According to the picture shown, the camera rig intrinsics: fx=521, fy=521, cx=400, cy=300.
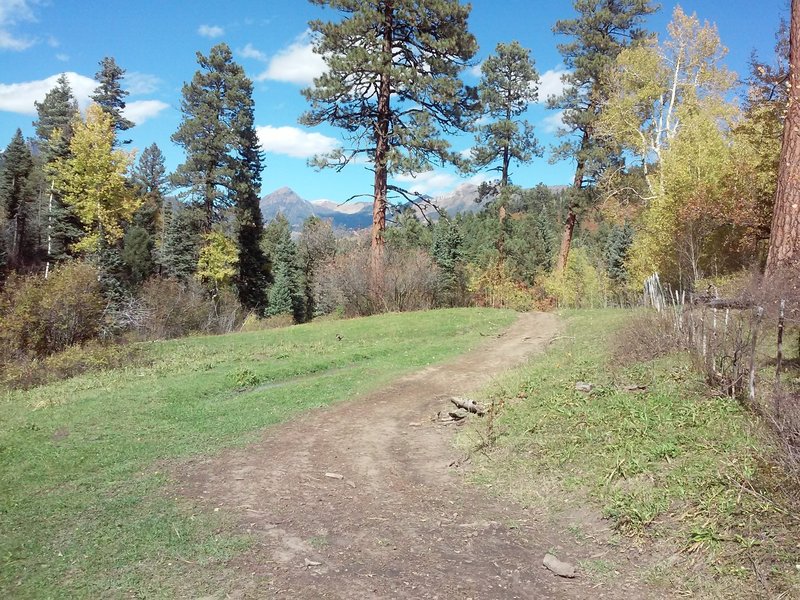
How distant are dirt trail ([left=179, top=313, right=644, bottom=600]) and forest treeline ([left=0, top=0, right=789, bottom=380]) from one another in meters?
9.72

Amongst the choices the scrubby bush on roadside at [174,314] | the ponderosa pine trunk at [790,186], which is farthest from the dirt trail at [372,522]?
the scrubby bush on roadside at [174,314]

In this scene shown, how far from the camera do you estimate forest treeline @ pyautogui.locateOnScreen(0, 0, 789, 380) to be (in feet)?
46.4

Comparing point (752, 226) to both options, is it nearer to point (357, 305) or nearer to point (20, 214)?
point (357, 305)

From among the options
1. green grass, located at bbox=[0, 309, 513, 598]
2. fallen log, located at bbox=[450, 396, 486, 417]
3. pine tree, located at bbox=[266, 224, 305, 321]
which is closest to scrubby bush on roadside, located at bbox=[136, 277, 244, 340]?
green grass, located at bbox=[0, 309, 513, 598]

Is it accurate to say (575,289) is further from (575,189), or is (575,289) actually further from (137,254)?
(137,254)

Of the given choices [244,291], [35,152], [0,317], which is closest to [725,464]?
[0,317]

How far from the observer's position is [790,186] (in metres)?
7.88

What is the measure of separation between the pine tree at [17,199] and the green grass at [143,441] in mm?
41843

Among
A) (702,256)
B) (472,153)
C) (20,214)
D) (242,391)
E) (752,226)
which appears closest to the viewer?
(242,391)

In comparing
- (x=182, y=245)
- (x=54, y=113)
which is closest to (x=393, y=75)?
(x=182, y=245)

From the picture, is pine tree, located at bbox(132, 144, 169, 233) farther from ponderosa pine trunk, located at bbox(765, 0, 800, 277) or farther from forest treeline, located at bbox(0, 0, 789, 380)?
ponderosa pine trunk, located at bbox(765, 0, 800, 277)

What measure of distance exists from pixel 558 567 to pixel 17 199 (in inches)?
2248

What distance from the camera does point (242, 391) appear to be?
33.6 feet

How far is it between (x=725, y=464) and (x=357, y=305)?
18.3 m
